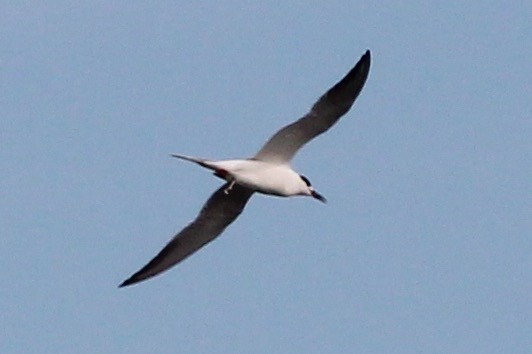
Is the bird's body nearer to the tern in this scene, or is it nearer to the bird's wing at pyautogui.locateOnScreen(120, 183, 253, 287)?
the tern

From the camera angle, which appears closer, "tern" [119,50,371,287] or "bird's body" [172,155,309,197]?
"tern" [119,50,371,287]

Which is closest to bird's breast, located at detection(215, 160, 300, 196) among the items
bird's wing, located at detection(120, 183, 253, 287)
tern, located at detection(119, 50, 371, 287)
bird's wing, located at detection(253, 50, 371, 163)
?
tern, located at detection(119, 50, 371, 287)

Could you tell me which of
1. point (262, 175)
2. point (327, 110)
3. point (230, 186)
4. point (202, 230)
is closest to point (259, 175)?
point (262, 175)

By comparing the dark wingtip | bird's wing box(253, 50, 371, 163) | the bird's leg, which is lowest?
the dark wingtip

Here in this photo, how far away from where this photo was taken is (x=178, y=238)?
29609 millimetres

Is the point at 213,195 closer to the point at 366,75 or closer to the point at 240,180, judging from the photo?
the point at 240,180

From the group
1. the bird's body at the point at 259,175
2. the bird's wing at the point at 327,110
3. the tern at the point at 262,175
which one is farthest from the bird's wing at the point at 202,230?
the bird's wing at the point at 327,110

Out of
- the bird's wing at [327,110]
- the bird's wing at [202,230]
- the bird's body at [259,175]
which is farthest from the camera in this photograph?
the bird's wing at [202,230]

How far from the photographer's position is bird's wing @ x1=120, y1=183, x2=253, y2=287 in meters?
29.4

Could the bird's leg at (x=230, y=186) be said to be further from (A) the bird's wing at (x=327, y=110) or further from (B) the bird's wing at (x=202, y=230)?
(A) the bird's wing at (x=327, y=110)

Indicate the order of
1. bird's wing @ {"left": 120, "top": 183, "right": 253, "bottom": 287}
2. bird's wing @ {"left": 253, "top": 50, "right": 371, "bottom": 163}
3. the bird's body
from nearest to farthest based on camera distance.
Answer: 1. bird's wing @ {"left": 253, "top": 50, "right": 371, "bottom": 163}
2. the bird's body
3. bird's wing @ {"left": 120, "top": 183, "right": 253, "bottom": 287}

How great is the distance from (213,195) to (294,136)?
2.12 meters

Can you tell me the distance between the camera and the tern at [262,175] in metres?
27.5

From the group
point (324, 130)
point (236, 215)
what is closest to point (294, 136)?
point (324, 130)
